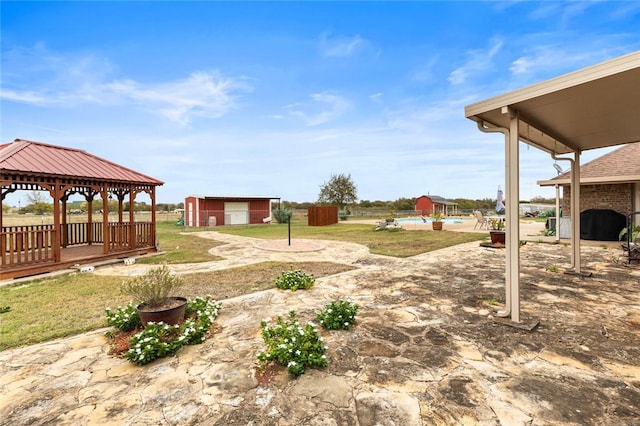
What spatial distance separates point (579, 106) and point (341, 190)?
3008cm

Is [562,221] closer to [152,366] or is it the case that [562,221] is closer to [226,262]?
[226,262]

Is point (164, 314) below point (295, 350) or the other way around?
the other way around

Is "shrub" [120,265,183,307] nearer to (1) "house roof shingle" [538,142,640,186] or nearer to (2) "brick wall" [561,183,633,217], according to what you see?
(1) "house roof shingle" [538,142,640,186]

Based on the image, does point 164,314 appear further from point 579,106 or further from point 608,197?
point 608,197

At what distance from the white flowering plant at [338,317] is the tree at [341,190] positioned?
30294mm

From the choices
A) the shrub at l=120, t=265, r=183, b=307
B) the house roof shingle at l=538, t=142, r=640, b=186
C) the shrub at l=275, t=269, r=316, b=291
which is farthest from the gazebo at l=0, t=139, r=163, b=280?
the house roof shingle at l=538, t=142, r=640, b=186

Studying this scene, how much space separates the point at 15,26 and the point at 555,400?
36.1 ft

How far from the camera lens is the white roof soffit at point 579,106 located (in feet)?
9.04

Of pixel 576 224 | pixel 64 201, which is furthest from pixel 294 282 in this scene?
pixel 64 201

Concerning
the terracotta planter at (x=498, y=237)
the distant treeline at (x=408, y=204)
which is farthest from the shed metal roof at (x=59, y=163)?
the distant treeline at (x=408, y=204)

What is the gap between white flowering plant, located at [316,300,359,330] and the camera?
11.0 feet

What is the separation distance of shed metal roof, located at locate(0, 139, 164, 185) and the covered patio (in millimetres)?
8160

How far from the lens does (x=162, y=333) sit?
298 cm

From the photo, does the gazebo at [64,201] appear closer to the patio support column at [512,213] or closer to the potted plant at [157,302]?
the potted plant at [157,302]
